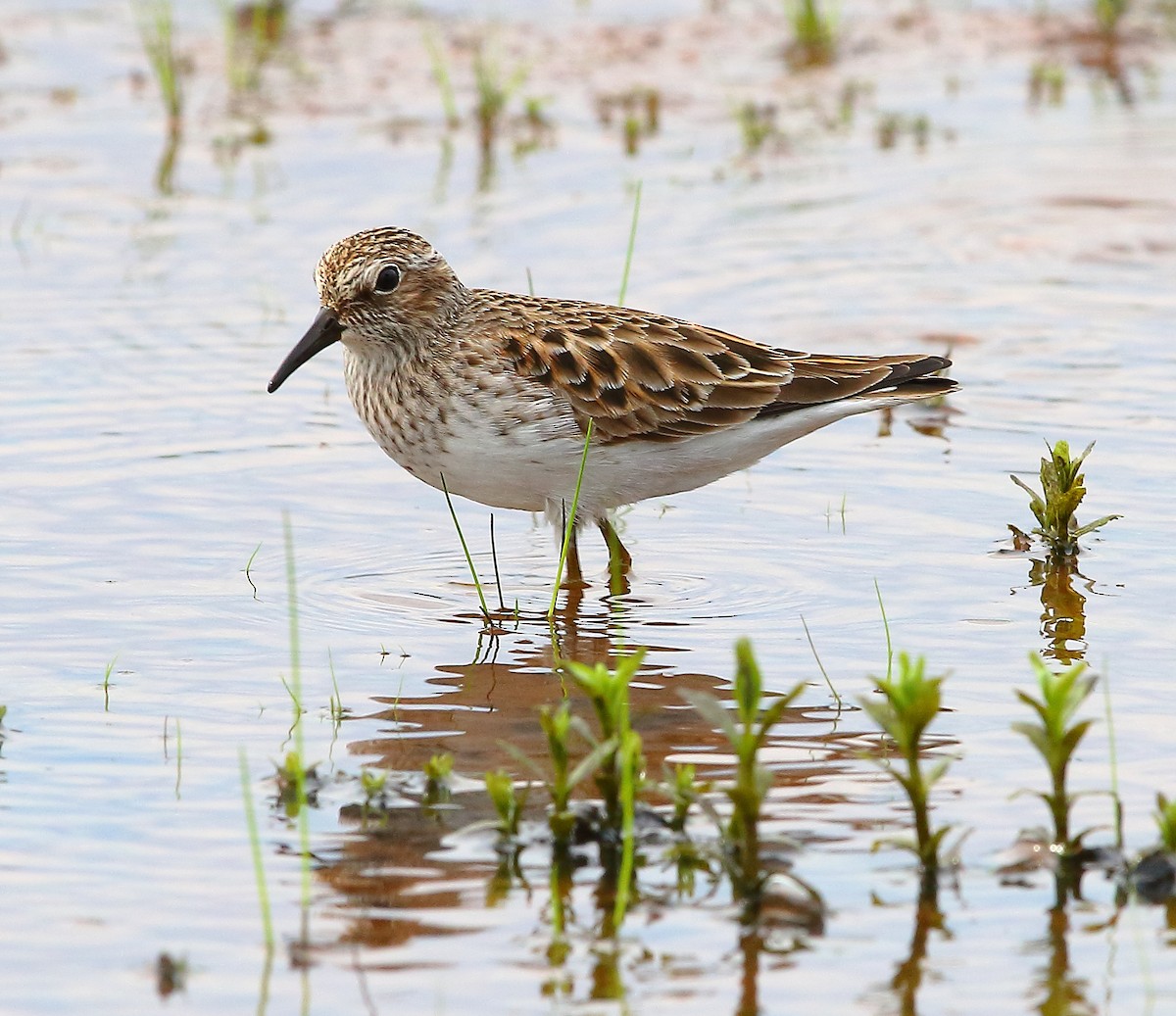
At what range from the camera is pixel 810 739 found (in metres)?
6.47

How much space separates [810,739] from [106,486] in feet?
13.4

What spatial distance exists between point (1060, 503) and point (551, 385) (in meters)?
2.22

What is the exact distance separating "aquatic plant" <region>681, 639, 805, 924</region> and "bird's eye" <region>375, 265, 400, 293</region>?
3754 millimetres

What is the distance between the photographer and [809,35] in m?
16.9

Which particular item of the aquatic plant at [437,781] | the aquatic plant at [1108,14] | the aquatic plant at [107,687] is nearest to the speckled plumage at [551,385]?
the aquatic plant at [107,687]

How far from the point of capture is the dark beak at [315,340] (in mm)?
8414

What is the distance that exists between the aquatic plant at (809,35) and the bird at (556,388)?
28.9 feet

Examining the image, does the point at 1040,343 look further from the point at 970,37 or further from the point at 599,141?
the point at 970,37

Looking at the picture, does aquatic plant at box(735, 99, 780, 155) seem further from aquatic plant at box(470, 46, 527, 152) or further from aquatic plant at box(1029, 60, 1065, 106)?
aquatic plant at box(1029, 60, 1065, 106)

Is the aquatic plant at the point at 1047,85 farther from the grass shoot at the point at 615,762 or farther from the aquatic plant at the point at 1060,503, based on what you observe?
the grass shoot at the point at 615,762

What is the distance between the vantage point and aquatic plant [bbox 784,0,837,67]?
1678 cm

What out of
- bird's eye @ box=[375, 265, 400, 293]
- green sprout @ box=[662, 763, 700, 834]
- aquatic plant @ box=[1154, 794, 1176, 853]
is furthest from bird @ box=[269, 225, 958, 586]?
aquatic plant @ box=[1154, 794, 1176, 853]

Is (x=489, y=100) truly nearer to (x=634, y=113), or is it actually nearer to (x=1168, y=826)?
(x=634, y=113)

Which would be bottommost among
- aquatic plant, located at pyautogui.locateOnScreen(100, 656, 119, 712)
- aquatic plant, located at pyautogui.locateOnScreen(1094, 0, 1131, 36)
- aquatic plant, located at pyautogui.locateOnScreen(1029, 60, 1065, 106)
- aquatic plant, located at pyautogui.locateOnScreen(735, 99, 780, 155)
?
aquatic plant, located at pyautogui.locateOnScreen(100, 656, 119, 712)
